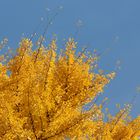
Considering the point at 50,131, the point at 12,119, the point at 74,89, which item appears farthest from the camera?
the point at 74,89

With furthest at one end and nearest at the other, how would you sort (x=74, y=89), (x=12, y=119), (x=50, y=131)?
(x=74, y=89) → (x=50, y=131) → (x=12, y=119)

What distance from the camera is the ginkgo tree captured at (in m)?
12.0

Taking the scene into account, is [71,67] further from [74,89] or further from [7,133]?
[7,133]

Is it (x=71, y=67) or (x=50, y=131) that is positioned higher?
(x=71, y=67)

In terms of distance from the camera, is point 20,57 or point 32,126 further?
point 20,57

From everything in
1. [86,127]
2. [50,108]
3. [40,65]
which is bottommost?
[86,127]

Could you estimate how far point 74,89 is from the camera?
1401 cm

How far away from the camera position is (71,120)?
1223 centimetres

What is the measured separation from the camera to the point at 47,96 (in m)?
12.6

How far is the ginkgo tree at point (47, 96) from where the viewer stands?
12047 millimetres

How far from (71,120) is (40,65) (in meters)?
2.92

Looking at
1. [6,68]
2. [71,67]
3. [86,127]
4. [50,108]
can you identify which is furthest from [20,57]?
[86,127]

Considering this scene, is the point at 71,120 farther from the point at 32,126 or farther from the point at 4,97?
the point at 4,97

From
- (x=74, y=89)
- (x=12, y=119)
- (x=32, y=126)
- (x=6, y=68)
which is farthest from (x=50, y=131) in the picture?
(x=6, y=68)
